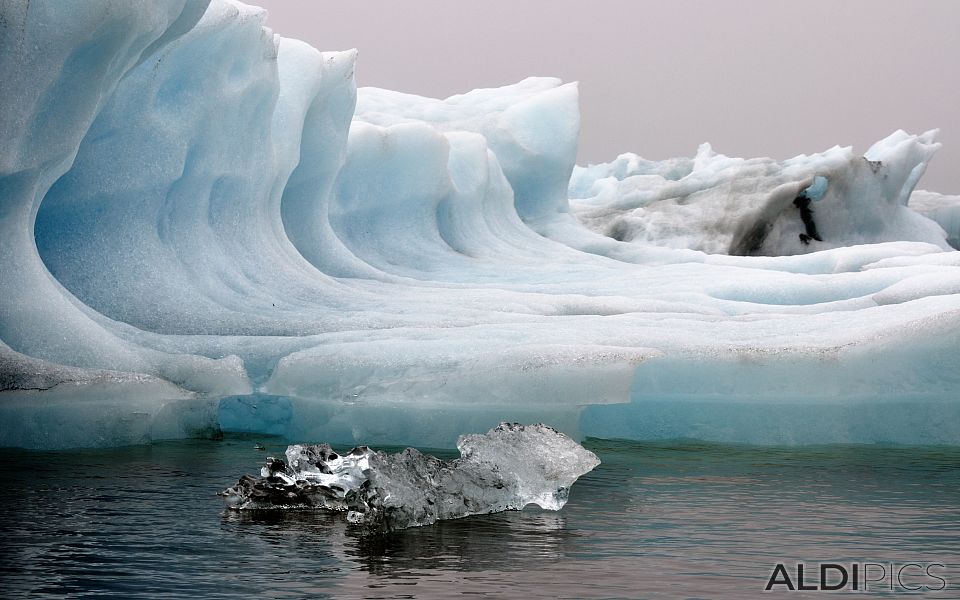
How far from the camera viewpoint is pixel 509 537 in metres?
3.61

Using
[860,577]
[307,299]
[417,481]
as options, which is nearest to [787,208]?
[307,299]

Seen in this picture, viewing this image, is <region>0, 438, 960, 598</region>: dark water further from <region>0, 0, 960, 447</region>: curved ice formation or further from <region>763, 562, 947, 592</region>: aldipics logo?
<region>0, 0, 960, 447</region>: curved ice formation

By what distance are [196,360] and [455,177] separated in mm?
7797

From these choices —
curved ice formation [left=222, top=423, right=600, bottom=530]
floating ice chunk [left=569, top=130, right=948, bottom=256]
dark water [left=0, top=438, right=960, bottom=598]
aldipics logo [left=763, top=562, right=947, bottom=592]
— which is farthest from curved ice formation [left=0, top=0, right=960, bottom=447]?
floating ice chunk [left=569, top=130, right=948, bottom=256]

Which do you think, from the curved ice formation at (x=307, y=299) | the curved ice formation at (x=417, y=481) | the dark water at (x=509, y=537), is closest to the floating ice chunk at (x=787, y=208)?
the curved ice formation at (x=307, y=299)

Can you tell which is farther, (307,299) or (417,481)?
(307,299)

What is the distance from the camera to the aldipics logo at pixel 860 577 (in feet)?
9.74

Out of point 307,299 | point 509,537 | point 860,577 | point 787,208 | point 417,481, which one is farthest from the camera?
point 787,208

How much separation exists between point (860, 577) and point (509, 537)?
1.01 metres

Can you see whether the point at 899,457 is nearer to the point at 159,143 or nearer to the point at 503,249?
the point at 159,143

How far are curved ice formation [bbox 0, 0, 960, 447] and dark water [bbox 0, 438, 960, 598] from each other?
2.12 feet

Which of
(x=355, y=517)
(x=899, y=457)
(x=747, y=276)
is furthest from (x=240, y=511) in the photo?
(x=747, y=276)

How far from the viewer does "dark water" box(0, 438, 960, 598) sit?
9.65 feet

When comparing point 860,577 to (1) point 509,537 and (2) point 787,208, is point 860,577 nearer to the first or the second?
(1) point 509,537
